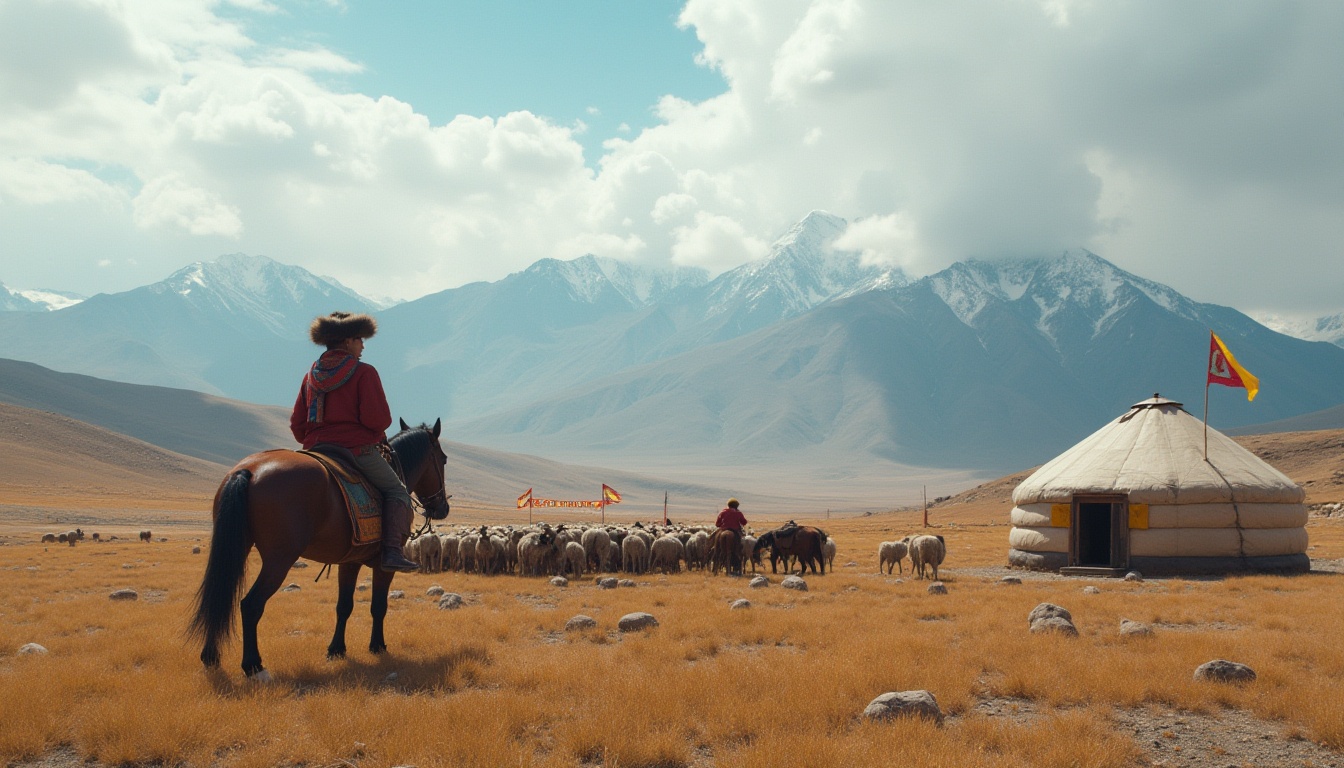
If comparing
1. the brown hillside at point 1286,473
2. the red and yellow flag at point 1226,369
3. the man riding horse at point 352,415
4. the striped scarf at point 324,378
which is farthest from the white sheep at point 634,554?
the brown hillside at point 1286,473

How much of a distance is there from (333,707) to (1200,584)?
Result: 57.1 feet

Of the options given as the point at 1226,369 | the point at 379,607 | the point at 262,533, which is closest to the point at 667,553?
the point at 379,607

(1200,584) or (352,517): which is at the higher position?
(352,517)

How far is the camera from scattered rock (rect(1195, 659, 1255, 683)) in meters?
8.40

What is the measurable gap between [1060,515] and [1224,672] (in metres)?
14.5

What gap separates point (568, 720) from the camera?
7020mm

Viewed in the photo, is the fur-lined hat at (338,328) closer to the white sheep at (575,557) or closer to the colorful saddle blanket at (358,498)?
the colorful saddle blanket at (358,498)

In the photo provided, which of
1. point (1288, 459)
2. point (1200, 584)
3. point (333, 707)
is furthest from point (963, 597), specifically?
point (1288, 459)

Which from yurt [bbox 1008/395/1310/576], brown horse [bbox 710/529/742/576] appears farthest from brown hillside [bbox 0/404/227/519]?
yurt [bbox 1008/395/1310/576]

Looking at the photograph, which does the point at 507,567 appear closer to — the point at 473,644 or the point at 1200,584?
the point at 473,644

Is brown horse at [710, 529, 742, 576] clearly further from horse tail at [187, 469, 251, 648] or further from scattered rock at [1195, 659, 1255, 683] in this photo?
horse tail at [187, 469, 251, 648]

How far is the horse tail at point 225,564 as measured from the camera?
7719 mm

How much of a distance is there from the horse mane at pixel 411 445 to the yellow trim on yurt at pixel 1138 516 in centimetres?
1746

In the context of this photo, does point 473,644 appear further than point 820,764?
Yes
